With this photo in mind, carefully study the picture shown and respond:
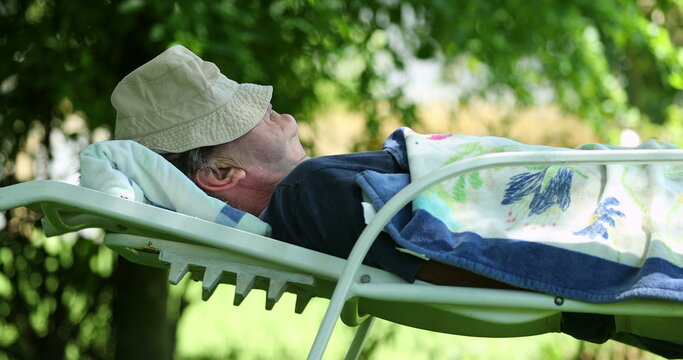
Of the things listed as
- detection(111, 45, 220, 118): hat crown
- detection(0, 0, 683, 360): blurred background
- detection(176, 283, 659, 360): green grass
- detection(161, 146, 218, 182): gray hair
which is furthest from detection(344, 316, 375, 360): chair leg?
detection(176, 283, 659, 360): green grass

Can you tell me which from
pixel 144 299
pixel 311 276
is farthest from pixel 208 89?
pixel 144 299

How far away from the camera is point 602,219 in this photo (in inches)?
65.3

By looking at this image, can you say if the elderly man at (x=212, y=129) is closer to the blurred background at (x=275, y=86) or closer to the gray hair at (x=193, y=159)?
the gray hair at (x=193, y=159)

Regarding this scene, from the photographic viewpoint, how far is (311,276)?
171cm

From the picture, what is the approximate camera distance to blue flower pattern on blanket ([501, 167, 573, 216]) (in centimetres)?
172

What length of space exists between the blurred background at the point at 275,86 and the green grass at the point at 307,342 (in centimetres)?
1

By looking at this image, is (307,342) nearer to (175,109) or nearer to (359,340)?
(359,340)

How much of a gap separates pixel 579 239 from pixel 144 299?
2.66m

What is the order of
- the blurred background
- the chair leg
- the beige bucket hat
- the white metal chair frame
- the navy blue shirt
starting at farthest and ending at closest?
the blurred background, the chair leg, the beige bucket hat, the navy blue shirt, the white metal chair frame

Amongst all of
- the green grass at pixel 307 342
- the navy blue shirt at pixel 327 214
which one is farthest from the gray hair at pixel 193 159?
the green grass at pixel 307 342

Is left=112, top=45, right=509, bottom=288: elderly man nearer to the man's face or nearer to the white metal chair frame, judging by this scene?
the man's face

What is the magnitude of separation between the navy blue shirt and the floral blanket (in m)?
0.04

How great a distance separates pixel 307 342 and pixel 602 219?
3.41 metres

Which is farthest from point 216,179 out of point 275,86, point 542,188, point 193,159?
point 275,86
